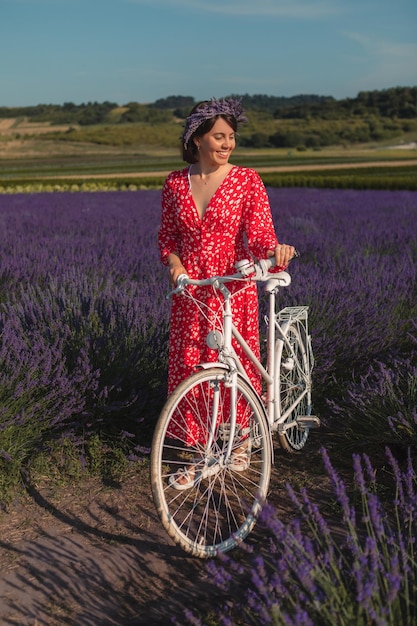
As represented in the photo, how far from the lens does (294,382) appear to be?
3803mm

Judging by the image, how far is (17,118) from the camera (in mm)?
148125

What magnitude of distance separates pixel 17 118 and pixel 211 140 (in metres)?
153

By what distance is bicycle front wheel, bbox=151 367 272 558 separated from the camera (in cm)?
264

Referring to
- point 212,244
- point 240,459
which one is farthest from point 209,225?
point 240,459

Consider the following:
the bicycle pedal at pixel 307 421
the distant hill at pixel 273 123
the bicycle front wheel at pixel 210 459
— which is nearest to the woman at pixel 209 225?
the bicycle front wheel at pixel 210 459

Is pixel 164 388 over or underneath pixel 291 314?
underneath

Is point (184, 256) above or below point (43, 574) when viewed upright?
above

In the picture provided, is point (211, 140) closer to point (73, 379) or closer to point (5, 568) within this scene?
point (73, 379)

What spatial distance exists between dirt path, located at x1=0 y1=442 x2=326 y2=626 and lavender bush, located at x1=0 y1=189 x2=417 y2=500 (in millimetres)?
252

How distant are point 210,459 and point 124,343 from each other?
1.39 m

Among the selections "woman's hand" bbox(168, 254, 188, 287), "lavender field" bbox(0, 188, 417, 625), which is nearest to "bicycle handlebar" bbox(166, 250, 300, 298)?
"woman's hand" bbox(168, 254, 188, 287)

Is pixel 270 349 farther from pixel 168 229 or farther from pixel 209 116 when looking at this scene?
pixel 209 116

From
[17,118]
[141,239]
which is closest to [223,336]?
[141,239]

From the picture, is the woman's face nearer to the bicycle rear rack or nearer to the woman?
the woman
